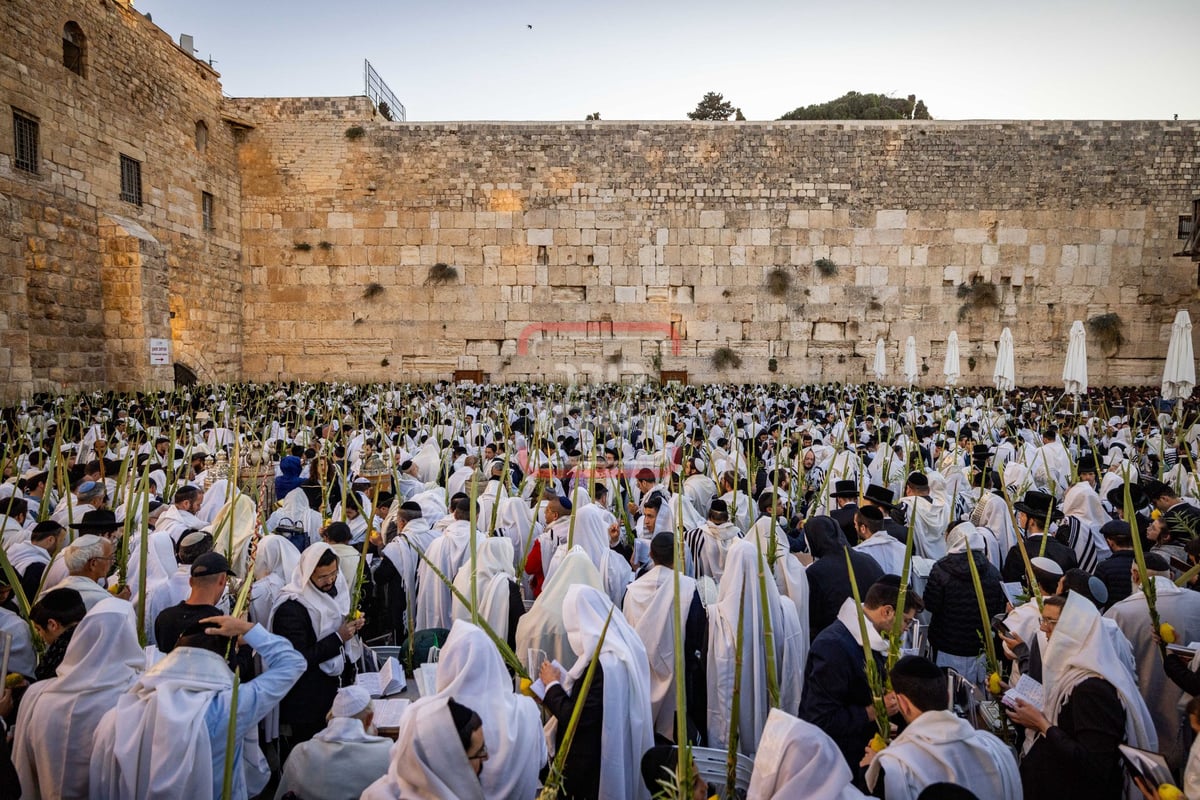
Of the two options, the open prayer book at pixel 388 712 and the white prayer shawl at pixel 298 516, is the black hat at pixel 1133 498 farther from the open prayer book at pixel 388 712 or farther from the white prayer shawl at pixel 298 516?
the white prayer shawl at pixel 298 516

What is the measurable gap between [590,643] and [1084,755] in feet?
5.44

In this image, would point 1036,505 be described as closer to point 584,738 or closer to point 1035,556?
point 1035,556

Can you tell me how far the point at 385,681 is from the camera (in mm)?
3025

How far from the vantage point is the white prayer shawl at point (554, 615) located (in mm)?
3311

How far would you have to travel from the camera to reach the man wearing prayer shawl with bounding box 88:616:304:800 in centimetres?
218

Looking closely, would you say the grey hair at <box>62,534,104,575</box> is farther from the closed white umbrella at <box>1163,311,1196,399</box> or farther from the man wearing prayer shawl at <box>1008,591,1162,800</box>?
the closed white umbrella at <box>1163,311,1196,399</box>

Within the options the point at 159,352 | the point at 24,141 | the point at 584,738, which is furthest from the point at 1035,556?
→ the point at 24,141

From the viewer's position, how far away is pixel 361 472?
23.6 ft

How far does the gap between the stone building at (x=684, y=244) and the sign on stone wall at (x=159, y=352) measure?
385cm

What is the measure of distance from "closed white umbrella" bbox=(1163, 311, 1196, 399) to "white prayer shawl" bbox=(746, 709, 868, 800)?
13.7 metres

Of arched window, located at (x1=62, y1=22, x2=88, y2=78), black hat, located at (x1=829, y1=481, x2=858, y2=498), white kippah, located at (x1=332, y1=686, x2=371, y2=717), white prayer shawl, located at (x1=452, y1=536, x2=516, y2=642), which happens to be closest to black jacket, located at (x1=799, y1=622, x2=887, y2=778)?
white prayer shawl, located at (x1=452, y1=536, x2=516, y2=642)

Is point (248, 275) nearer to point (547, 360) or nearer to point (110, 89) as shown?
point (110, 89)

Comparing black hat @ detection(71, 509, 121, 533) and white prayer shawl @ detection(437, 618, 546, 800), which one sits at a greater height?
black hat @ detection(71, 509, 121, 533)

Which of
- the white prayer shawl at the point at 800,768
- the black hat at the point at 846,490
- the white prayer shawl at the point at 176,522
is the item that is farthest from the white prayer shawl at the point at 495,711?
the black hat at the point at 846,490
